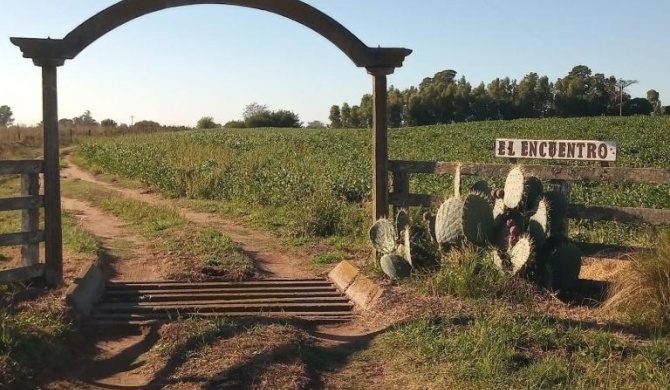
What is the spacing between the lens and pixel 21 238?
737 centimetres

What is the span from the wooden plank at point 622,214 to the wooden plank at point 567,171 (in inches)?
12.0

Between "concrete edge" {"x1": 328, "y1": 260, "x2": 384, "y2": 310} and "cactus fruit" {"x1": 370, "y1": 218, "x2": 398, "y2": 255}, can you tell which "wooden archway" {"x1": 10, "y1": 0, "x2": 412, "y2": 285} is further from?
"concrete edge" {"x1": 328, "y1": 260, "x2": 384, "y2": 310}

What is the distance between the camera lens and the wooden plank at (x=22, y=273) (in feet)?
23.3

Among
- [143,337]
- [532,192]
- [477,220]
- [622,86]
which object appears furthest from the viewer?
[622,86]

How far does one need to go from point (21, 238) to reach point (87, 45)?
7.04ft

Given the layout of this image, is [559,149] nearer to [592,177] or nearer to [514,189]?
[592,177]

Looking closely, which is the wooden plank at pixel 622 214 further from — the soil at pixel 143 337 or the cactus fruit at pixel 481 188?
the soil at pixel 143 337

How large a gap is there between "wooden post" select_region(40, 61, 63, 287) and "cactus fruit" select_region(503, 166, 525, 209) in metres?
4.76

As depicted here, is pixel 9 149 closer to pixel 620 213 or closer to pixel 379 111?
pixel 379 111

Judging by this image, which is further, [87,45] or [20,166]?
[87,45]

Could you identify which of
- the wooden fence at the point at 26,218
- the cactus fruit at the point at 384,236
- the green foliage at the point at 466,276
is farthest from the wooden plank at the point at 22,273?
the green foliage at the point at 466,276

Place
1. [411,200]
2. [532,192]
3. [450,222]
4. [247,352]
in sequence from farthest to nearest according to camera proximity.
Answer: [411,200], [532,192], [450,222], [247,352]

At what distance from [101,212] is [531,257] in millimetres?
11222

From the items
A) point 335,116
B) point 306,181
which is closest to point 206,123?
point 335,116
